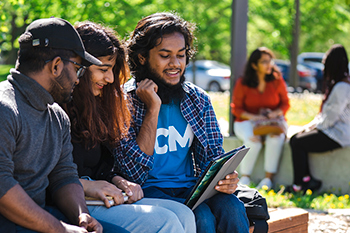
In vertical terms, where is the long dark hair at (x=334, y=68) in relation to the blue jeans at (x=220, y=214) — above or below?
above

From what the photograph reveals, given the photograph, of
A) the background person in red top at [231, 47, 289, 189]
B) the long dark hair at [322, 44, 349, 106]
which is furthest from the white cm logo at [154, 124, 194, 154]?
the long dark hair at [322, 44, 349, 106]

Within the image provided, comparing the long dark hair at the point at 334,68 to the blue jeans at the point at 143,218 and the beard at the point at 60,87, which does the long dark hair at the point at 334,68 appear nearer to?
the blue jeans at the point at 143,218


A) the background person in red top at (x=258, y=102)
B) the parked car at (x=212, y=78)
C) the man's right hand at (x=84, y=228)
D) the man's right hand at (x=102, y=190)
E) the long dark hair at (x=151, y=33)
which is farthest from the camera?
the parked car at (x=212, y=78)

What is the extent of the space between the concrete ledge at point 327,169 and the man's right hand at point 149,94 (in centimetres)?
345

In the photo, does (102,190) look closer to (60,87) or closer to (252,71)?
(60,87)

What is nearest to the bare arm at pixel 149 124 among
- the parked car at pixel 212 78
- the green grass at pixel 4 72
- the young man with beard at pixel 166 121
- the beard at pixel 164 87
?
the young man with beard at pixel 166 121

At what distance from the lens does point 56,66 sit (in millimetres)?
2236

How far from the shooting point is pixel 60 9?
5.57 meters

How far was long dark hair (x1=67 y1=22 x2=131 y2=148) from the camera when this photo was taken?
9.20 ft

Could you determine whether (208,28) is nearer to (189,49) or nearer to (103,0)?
(103,0)

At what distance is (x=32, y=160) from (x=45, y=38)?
0.57m

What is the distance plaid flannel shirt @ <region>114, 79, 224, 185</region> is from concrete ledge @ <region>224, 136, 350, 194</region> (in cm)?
298

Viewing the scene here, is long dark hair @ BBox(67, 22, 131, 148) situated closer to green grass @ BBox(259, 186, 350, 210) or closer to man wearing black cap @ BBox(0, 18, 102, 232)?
man wearing black cap @ BBox(0, 18, 102, 232)

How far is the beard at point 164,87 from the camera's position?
10.8 ft
